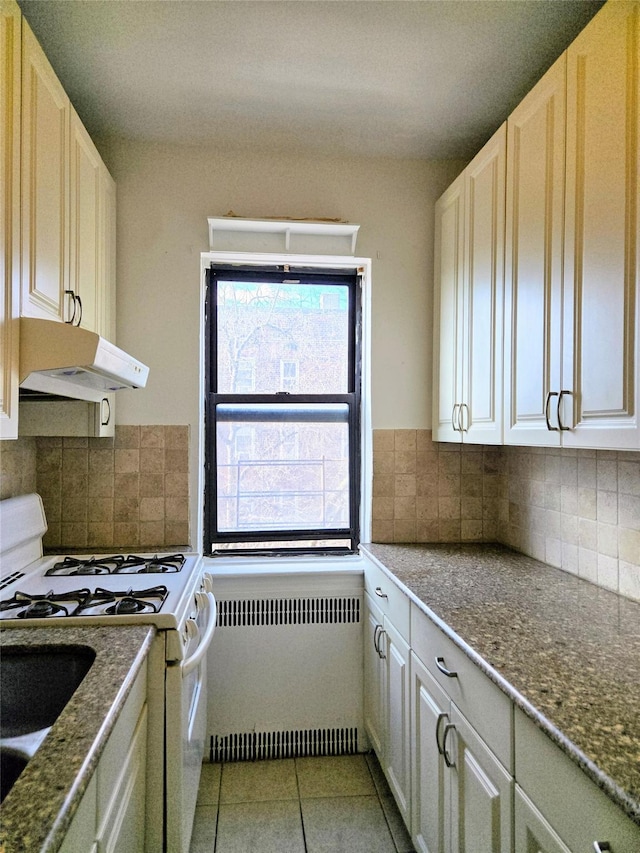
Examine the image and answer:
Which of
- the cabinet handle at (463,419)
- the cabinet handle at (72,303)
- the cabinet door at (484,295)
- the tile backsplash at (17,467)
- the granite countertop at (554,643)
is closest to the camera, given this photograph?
the granite countertop at (554,643)

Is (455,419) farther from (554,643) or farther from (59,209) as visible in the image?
(59,209)

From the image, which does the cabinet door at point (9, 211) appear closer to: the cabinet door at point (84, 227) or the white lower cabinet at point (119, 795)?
the cabinet door at point (84, 227)

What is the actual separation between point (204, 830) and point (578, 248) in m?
2.23

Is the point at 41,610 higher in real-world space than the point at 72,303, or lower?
lower

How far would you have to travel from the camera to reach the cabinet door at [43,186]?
4.44 feet

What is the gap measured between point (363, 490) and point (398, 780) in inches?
45.8

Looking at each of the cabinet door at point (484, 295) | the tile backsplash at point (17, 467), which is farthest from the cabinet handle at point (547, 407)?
the tile backsplash at point (17, 467)

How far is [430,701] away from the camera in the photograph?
1.44 meters

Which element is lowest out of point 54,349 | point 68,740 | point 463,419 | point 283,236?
point 68,740

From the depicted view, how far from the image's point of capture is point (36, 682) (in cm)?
120

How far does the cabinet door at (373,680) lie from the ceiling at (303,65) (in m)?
2.01

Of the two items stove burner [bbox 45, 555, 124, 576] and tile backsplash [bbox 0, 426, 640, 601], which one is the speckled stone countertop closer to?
stove burner [bbox 45, 555, 124, 576]

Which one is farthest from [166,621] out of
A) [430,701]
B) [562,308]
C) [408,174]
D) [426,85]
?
[408,174]

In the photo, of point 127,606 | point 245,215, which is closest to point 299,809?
point 127,606
